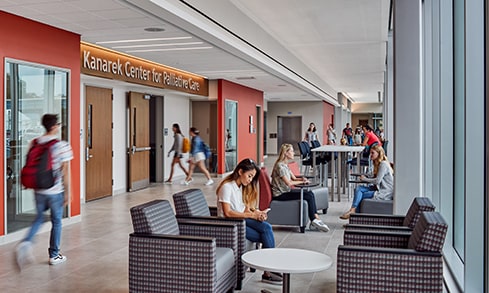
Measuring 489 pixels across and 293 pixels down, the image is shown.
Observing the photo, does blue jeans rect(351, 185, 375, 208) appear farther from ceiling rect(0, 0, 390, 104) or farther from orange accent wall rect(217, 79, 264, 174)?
orange accent wall rect(217, 79, 264, 174)

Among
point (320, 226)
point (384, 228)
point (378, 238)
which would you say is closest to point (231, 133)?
point (320, 226)

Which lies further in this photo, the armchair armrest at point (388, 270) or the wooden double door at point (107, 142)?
the wooden double door at point (107, 142)

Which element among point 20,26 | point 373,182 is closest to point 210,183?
point 373,182

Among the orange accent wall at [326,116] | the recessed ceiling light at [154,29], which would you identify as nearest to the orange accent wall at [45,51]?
the recessed ceiling light at [154,29]

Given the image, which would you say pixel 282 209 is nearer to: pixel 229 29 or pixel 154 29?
pixel 229 29

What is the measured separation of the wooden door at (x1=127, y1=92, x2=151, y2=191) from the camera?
1144 centimetres

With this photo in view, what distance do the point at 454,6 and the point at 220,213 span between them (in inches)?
112

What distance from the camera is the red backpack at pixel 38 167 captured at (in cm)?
470

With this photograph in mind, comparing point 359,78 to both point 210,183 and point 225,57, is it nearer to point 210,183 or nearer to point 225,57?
point 210,183

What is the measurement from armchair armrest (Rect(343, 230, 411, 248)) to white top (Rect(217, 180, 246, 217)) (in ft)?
3.89

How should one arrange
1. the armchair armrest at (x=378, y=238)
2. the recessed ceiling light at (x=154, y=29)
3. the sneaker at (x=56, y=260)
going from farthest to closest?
1. the recessed ceiling light at (x=154, y=29)
2. the sneaker at (x=56, y=260)
3. the armchair armrest at (x=378, y=238)

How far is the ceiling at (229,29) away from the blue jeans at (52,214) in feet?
7.31

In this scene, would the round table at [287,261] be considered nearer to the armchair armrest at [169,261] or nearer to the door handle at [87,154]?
the armchair armrest at [169,261]

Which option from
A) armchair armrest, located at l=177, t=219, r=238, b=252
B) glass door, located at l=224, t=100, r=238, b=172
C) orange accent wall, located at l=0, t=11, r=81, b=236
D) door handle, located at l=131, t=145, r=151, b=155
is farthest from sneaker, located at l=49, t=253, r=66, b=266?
glass door, located at l=224, t=100, r=238, b=172
